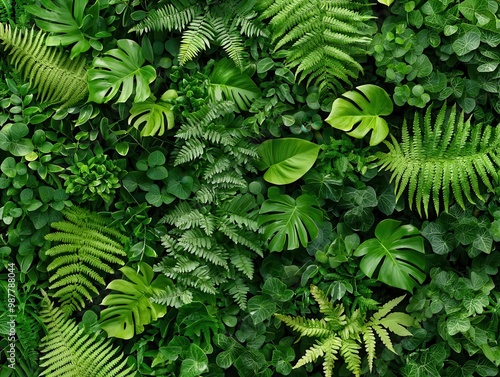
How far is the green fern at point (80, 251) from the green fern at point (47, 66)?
47 cm

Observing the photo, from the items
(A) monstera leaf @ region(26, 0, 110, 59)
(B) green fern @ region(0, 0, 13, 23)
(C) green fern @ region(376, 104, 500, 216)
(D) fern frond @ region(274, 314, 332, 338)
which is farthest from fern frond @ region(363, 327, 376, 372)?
(B) green fern @ region(0, 0, 13, 23)

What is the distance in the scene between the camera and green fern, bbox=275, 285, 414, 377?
2.03 metres

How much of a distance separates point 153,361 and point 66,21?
1.38 metres

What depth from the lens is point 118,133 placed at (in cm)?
214

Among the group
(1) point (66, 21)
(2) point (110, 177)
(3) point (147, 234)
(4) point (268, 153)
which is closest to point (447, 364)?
(4) point (268, 153)

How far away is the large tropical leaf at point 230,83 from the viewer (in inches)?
84.0

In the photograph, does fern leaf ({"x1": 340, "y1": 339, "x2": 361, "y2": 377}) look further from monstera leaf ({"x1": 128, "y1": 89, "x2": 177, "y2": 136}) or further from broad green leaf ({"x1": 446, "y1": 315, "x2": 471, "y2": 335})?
monstera leaf ({"x1": 128, "y1": 89, "x2": 177, "y2": 136})

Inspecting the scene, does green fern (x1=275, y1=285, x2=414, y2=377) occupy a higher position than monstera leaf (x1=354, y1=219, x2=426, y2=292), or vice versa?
monstera leaf (x1=354, y1=219, x2=426, y2=292)

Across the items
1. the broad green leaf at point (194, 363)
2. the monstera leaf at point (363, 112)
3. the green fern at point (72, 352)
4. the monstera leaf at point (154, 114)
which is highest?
the monstera leaf at point (363, 112)

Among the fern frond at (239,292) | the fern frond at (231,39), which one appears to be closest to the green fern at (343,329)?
the fern frond at (239,292)

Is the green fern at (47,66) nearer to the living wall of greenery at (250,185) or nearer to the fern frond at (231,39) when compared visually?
the living wall of greenery at (250,185)

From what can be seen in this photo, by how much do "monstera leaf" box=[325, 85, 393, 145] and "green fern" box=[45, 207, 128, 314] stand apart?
982mm

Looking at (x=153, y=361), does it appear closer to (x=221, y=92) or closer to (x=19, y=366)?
(x=19, y=366)

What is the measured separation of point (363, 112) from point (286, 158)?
1.16 ft
